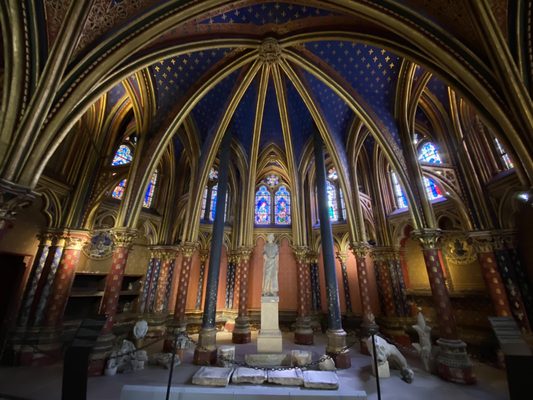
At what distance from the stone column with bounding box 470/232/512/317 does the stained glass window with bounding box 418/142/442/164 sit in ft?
15.1

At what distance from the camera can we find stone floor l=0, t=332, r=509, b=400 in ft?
17.3

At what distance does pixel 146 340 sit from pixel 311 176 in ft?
43.2

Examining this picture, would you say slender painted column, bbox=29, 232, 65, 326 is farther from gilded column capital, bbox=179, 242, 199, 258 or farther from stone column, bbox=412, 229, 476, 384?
stone column, bbox=412, 229, 476, 384

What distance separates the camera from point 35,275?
27.3ft

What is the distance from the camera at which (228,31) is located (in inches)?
327

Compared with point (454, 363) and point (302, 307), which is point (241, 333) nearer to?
point (302, 307)

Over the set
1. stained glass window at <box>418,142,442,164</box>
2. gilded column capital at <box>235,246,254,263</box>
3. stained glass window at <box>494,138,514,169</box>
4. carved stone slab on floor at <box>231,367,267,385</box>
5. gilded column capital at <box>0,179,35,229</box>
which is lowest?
A: carved stone slab on floor at <box>231,367,267,385</box>

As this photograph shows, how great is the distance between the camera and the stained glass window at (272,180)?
18000 mm

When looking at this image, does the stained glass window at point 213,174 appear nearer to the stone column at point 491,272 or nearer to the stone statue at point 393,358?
the stone statue at point 393,358

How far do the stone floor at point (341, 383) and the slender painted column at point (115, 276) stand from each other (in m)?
1.69

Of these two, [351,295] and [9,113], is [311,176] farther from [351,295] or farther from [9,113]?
[9,113]

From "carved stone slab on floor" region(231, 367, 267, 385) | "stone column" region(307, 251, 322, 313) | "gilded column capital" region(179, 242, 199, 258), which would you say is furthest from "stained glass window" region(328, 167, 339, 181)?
"carved stone slab on floor" region(231, 367, 267, 385)

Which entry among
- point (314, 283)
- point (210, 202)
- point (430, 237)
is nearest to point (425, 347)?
point (430, 237)

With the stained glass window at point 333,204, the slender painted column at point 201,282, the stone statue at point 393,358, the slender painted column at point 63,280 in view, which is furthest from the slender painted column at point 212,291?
the stained glass window at point 333,204
